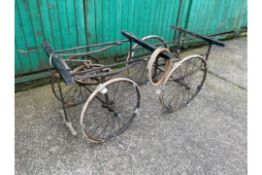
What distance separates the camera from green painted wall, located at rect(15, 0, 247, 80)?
2.69 m

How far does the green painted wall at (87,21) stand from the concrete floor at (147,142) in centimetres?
65

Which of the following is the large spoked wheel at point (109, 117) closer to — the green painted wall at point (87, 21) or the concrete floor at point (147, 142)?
the concrete floor at point (147, 142)

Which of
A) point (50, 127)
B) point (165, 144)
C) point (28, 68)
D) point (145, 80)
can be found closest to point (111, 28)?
point (145, 80)

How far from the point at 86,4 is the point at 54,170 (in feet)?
7.07

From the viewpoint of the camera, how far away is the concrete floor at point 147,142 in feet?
7.04

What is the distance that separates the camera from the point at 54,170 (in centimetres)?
206

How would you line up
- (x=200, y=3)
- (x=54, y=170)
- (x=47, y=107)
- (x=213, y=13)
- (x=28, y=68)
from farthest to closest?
(x=213, y=13) < (x=200, y=3) < (x=28, y=68) < (x=47, y=107) < (x=54, y=170)

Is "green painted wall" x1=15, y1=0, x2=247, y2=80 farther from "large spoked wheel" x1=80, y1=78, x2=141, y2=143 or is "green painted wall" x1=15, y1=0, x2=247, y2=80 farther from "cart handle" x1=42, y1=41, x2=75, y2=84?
"large spoked wheel" x1=80, y1=78, x2=141, y2=143

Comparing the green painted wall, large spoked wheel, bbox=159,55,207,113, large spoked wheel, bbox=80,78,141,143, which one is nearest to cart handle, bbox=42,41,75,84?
large spoked wheel, bbox=80,78,141,143

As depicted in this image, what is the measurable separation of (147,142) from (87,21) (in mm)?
1896

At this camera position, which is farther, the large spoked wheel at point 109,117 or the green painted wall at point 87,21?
the green painted wall at point 87,21

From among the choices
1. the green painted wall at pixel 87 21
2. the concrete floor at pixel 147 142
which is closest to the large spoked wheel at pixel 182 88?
the concrete floor at pixel 147 142

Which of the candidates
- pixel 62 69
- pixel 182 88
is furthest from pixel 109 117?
pixel 182 88

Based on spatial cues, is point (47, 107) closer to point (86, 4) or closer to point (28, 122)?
point (28, 122)
